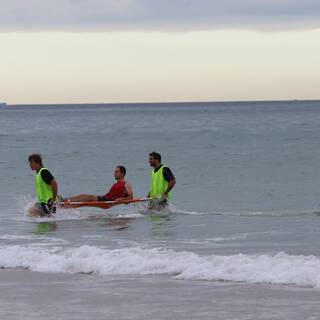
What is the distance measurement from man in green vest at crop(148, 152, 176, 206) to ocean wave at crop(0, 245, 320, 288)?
573 cm

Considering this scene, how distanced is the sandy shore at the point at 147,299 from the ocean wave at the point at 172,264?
327mm

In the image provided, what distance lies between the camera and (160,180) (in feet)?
65.2

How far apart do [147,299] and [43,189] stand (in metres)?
8.70

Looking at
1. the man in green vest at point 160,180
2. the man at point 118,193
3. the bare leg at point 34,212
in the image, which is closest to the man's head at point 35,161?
the bare leg at point 34,212

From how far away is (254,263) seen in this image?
12.1 meters

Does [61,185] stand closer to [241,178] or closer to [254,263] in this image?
[241,178]

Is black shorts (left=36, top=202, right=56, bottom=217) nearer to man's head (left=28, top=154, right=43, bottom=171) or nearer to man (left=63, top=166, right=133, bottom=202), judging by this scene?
man's head (left=28, top=154, right=43, bottom=171)

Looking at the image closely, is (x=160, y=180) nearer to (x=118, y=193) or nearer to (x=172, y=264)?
(x=118, y=193)

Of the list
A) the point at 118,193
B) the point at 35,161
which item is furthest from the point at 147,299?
the point at 118,193

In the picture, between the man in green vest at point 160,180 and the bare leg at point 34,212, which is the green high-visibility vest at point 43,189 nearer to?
the bare leg at point 34,212

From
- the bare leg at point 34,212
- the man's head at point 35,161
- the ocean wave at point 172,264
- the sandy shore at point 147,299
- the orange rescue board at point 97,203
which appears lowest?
the sandy shore at point 147,299

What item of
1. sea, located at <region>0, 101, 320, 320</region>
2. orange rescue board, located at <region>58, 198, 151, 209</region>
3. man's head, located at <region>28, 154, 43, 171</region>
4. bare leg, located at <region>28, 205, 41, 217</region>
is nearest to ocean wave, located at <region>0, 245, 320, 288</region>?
sea, located at <region>0, 101, 320, 320</region>

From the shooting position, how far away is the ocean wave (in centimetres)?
1148

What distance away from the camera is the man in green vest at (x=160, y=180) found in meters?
19.7
